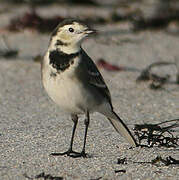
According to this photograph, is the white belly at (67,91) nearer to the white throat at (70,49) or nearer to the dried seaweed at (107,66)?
the white throat at (70,49)

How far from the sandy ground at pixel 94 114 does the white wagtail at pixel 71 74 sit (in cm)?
31

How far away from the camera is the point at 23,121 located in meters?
5.94

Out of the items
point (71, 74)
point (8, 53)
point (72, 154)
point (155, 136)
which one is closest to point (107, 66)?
point (8, 53)

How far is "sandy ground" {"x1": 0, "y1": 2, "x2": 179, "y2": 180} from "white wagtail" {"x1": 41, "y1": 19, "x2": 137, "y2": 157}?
0.31 meters

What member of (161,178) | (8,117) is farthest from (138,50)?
(161,178)

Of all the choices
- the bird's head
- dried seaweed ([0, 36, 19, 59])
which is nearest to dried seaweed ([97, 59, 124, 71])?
dried seaweed ([0, 36, 19, 59])

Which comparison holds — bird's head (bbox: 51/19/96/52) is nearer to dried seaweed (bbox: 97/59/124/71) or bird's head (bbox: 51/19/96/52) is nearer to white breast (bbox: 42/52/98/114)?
white breast (bbox: 42/52/98/114)

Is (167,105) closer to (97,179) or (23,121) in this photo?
(23,121)

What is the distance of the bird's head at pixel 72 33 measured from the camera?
4.86 meters

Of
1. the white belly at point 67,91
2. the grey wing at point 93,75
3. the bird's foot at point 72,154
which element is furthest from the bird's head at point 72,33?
the bird's foot at point 72,154

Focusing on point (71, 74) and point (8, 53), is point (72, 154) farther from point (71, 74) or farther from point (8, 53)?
point (8, 53)

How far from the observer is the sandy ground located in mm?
4570

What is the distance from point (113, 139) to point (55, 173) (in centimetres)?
116

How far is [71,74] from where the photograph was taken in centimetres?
471
